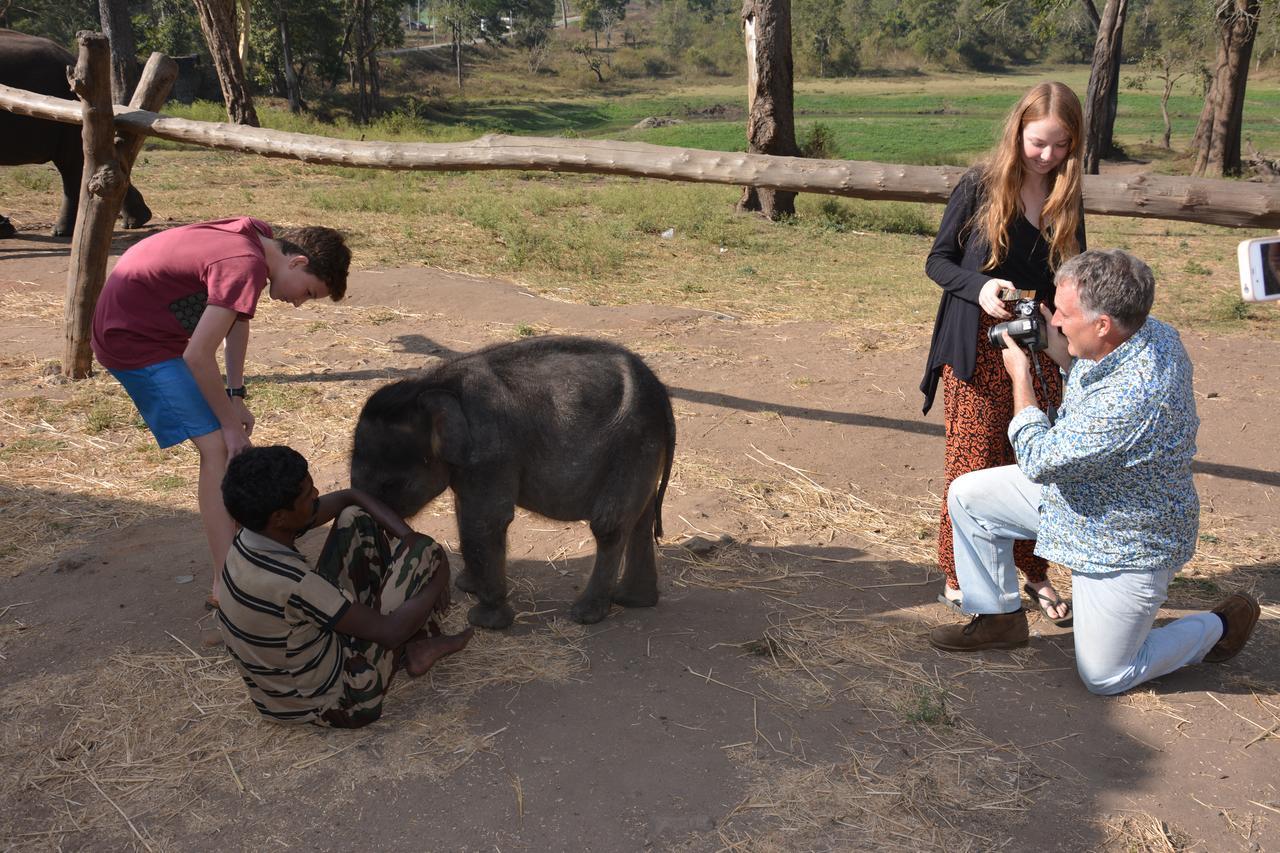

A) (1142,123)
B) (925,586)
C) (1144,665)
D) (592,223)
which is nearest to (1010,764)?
(1144,665)

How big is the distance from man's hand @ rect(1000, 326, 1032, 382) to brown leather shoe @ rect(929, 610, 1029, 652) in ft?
3.86

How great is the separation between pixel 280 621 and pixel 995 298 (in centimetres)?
324

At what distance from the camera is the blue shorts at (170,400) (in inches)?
182

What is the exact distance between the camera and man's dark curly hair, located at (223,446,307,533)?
3631mm

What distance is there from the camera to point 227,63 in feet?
73.0

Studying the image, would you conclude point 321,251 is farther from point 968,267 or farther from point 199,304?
point 968,267

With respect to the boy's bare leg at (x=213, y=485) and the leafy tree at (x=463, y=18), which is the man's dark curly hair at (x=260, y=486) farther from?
the leafy tree at (x=463, y=18)

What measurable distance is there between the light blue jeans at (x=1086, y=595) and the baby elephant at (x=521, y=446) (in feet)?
4.89

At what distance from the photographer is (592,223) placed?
15625 mm

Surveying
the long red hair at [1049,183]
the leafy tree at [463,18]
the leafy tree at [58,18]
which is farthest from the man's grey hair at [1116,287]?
the leafy tree at [463,18]

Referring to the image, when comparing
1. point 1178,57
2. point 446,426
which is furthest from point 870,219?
point 1178,57

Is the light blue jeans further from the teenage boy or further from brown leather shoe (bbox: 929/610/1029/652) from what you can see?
the teenage boy

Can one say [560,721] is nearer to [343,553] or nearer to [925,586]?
[343,553]

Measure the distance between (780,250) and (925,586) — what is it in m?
9.80
